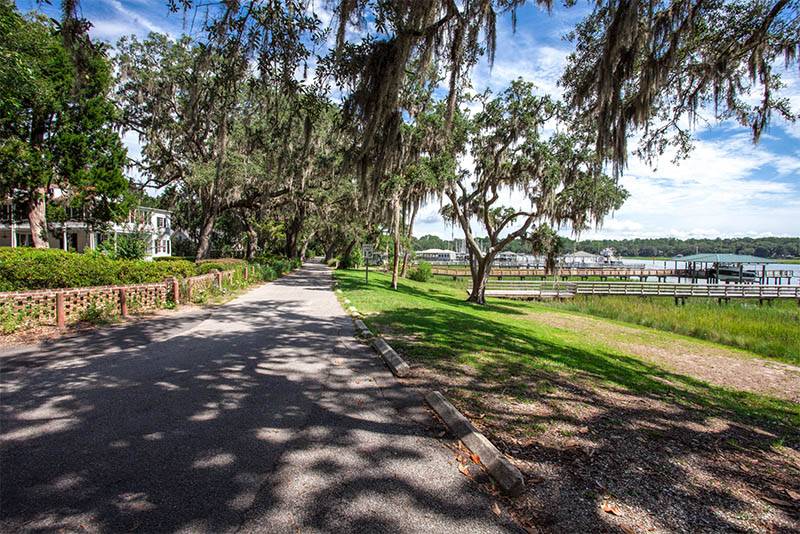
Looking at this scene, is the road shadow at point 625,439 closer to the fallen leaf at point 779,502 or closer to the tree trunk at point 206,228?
the fallen leaf at point 779,502

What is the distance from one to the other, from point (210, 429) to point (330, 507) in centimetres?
169

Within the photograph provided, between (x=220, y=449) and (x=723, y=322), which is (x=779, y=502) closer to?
(x=220, y=449)

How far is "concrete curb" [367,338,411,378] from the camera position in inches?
208

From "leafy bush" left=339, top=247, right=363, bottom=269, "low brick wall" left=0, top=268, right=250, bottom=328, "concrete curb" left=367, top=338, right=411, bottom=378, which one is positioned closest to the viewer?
"concrete curb" left=367, top=338, right=411, bottom=378

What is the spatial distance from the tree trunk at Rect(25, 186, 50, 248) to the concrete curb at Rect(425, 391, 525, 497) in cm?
2459

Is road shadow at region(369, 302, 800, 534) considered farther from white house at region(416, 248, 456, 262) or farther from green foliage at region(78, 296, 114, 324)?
white house at region(416, 248, 456, 262)

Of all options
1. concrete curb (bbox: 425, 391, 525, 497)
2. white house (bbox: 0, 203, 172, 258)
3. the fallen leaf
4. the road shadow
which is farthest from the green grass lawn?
white house (bbox: 0, 203, 172, 258)

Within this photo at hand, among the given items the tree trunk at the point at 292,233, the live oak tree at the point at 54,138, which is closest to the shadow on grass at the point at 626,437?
the live oak tree at the point at 54,138

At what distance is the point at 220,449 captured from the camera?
10.1ft

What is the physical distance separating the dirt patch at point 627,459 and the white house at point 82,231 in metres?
24.9

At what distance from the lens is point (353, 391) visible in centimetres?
455

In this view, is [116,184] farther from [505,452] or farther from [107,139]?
[505,452]

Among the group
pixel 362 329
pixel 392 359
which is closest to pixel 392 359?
pixel 392 359

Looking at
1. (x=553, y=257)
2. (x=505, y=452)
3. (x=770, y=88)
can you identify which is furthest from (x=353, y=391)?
(x=553, y=257)
